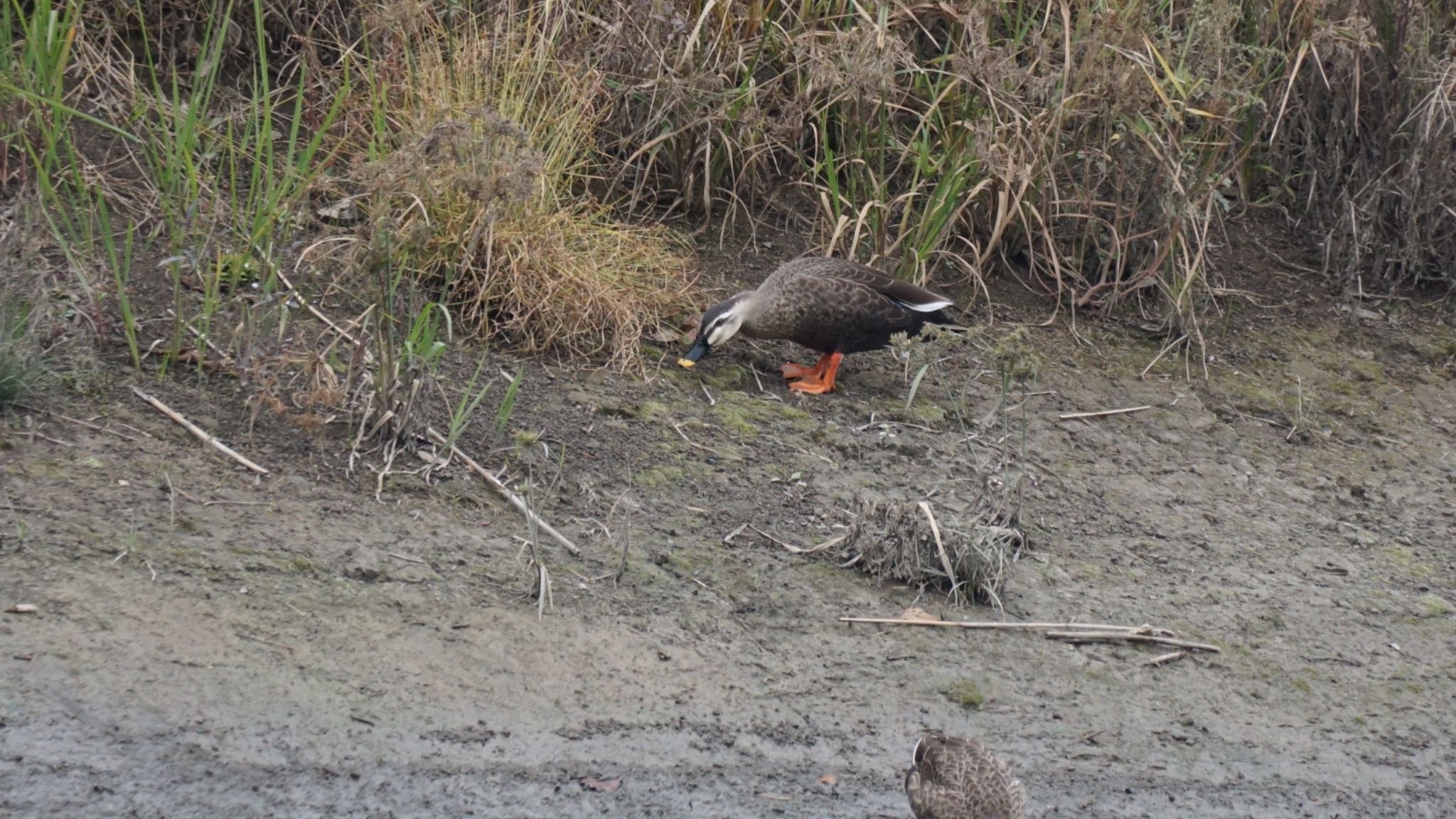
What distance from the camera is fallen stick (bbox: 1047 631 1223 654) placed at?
446 cm

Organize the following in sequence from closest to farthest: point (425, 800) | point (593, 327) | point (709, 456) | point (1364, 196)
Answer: point (425, 800)
point (709, 456)
point (593, 327)
point (1364, 196)

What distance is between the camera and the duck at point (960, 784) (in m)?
3.46

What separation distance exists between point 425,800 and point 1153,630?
7.13 feet

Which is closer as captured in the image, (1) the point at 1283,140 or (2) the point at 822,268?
(2) the point at 822,268

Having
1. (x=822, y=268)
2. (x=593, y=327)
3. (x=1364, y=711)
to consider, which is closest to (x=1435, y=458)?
(x=1364, y=711)

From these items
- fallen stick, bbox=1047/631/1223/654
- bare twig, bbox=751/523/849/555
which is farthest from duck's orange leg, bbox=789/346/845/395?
fallen stick, bbox=1047/631/1223/654

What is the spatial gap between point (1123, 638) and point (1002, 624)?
35 centimetres

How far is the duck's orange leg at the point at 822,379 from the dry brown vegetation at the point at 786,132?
2.00 ft

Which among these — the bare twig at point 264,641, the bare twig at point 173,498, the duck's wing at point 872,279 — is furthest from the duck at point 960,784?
the duck's wing at point 872,279

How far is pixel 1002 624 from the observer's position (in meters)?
4.47

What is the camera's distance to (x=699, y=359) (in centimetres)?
594

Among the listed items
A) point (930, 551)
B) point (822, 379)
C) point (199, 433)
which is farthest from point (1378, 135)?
point (199, 433)

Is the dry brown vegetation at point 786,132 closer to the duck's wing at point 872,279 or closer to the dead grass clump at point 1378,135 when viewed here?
the dead grass clump at point 1378,135

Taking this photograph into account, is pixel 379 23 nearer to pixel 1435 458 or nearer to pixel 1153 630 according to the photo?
pixel 1153 630
